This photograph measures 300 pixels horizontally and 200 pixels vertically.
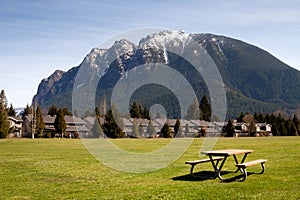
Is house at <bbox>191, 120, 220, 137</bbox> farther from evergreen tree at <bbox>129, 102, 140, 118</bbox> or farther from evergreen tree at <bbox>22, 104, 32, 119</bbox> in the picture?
evergreen tree at <bbox>22, 104, 32, 119</bbox>

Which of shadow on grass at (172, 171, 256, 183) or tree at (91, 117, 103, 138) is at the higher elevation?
tree at (91, 117, 103, 138)

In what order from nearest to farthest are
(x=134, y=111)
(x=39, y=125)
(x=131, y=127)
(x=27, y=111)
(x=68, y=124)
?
(x=39, y=125)
(x=131, y=127)
(x=134, y=111)
(x=27, y=111)
(x=68, y=124)

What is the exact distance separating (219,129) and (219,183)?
96989mm

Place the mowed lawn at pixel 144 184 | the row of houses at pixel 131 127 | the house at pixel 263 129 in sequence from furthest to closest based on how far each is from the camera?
the house at pixel 263 129
the row of houses at pixel 131 127
the mowed lawn at pixel 144 184

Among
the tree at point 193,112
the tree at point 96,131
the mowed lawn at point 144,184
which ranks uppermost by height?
the tree at point 193,112

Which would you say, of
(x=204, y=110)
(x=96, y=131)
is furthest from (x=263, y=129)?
(x=96, y=131)

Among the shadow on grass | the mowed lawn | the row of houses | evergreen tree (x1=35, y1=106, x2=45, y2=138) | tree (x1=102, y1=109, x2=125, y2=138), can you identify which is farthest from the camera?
the row of houses

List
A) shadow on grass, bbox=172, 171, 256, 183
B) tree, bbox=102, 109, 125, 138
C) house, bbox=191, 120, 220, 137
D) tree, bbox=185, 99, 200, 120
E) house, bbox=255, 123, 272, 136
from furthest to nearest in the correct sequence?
tree, bbox=185, 99, 200, 120 < house, bbox=255, 123, 272, 136 < house, bbox=191, 120, 220, 137 < tree, bbox=102, 109, 125, 138 < shadow on grass, bbox=172, 171, 256, 183

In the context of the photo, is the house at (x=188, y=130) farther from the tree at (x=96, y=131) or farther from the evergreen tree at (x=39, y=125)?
the evergreen tree at (x=39, y=125)

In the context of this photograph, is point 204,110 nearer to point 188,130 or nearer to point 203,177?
point 188,130

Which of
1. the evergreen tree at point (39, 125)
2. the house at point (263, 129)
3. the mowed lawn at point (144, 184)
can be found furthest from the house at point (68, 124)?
the mowed lawn at point (144, 184)

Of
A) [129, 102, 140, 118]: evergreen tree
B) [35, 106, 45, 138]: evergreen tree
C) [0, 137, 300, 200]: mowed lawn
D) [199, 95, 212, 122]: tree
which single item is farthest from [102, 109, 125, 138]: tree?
[0, 137, 300, 200]: mowed lawn

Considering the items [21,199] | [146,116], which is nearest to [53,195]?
[21,199]

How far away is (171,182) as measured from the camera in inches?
609
